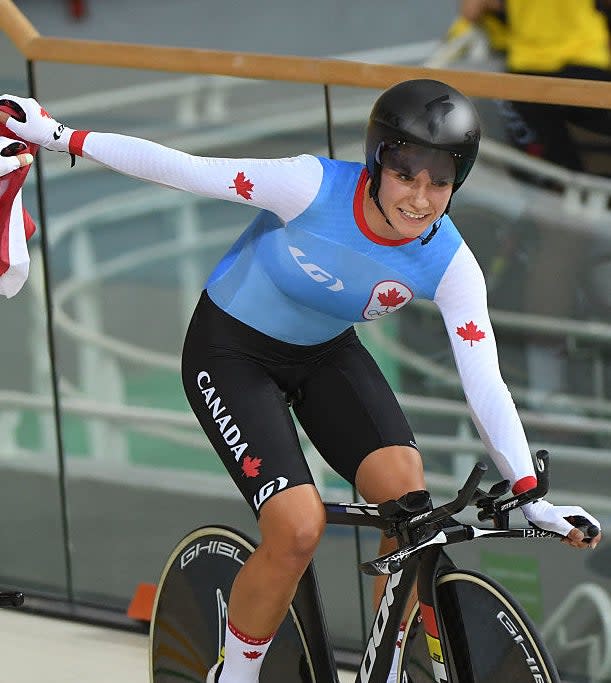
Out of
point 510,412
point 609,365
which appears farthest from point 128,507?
point 510,412

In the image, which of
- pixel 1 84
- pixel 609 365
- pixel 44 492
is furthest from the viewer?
pixel 44 492

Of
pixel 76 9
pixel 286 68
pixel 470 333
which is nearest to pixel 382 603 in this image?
pixel 470 333

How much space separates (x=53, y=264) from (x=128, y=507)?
34.4 inches

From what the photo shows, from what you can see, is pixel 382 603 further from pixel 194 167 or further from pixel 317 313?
pixel 194 167

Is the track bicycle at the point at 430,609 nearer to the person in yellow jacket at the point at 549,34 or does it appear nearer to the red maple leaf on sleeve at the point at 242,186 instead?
the red maple leaf on sleeve at the point at 242,186

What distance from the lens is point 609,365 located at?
183 inches

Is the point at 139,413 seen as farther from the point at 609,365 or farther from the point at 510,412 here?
the point at 510,412

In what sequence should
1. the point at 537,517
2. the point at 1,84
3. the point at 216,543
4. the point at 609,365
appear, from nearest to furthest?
the point at 537,517
the point at 216,543
the point at 609,365
the point at 1,84

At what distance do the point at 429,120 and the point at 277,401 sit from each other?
2.25ft

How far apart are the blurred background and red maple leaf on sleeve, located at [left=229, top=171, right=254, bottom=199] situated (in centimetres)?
124

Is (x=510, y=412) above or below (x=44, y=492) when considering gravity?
above

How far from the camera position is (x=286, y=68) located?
441 centimetres

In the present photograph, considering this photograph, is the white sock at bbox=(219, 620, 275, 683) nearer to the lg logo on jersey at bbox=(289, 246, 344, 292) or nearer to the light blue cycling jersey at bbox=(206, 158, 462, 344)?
the light blue cycling jersey at bbox=(206, 158, 462, 344)

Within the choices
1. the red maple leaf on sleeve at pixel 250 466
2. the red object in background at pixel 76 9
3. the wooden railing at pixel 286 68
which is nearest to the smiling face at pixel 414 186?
the red maple leaf on sleeve at pixel 250 466
